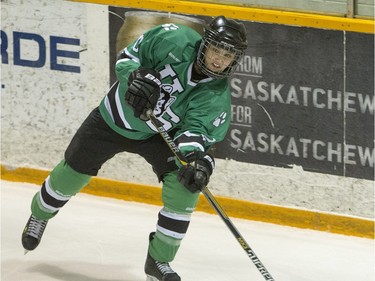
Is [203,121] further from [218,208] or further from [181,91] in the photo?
[218,208]

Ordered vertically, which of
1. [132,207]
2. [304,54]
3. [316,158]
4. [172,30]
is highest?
[172,30]

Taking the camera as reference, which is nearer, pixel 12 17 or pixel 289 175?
pixel 289 175

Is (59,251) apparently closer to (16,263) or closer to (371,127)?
(16,263)

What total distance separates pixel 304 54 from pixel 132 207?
1.13 meters

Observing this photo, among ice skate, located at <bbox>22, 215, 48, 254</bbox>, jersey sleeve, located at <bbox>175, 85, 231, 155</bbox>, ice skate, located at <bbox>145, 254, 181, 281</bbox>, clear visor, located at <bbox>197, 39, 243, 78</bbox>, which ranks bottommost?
ice skate, located at <bbox>22, 215, 48, 254</bbox>

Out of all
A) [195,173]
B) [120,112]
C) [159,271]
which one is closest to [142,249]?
[159,271]

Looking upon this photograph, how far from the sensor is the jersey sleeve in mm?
4355

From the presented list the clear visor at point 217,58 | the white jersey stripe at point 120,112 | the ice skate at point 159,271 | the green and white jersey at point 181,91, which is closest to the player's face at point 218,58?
the clear visor at point 217,58

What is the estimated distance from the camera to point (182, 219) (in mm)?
4531

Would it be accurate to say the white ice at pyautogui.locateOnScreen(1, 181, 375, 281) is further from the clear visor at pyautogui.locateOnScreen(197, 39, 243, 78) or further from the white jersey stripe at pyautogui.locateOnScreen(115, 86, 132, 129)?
the clear visor at pyautogui.locateOnScreen(197, 39, 243, 78)

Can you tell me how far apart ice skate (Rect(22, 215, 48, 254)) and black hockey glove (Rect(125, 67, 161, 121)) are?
810 millimetres

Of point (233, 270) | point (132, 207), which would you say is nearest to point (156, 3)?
point (132, 207)

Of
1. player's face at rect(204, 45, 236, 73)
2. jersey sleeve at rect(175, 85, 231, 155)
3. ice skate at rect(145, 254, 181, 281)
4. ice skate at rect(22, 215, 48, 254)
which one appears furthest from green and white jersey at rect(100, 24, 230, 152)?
ice skate at rect(22, 215, 48, 254)

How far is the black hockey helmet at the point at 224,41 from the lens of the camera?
14.1 feet
